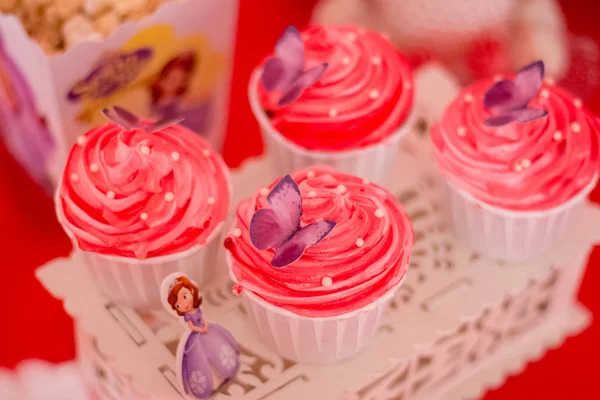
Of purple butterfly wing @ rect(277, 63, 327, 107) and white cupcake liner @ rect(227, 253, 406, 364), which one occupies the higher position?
purple butterfly wing @ rect(277, 63, 327, 107)

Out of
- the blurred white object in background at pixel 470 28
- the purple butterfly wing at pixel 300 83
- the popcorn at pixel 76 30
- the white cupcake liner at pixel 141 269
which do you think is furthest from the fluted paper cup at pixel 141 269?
the blurred white object in background at pixel 470 28

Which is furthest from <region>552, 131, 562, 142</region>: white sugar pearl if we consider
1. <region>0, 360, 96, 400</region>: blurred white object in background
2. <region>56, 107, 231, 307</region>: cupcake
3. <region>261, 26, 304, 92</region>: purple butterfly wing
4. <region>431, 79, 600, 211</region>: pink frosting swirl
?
<region>0, 360, 96, 400</region>: blurred white object in background

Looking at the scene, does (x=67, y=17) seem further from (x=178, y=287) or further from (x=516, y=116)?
(x=516, y=116)

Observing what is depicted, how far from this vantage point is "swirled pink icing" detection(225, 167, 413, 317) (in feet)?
3.54

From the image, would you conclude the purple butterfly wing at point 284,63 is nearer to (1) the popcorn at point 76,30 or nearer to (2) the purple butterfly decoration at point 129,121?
(2) the purple butterfly decoration at point 129,121

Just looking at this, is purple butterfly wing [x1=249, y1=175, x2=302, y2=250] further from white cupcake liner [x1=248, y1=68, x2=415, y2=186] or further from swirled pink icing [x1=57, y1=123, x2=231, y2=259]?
white cupcake liner [x1=248, y1=68, x2=415, y2=186]

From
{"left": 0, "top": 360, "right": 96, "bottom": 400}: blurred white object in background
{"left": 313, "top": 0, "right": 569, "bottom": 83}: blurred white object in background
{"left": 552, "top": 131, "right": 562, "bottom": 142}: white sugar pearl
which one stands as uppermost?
{"left": 552, "top": 131, "right": 562, "bottom": 142}: white sugar pearl

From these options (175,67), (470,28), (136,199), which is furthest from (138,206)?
(470,28)

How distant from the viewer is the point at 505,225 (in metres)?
1.27

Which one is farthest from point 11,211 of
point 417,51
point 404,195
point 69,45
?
point 417,51

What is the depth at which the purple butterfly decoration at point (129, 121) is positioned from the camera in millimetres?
1164

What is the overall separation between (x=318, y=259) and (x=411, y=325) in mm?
254

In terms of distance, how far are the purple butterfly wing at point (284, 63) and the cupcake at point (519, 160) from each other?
255 mm

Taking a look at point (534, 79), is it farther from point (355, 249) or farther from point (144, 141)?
point (144, 141)
